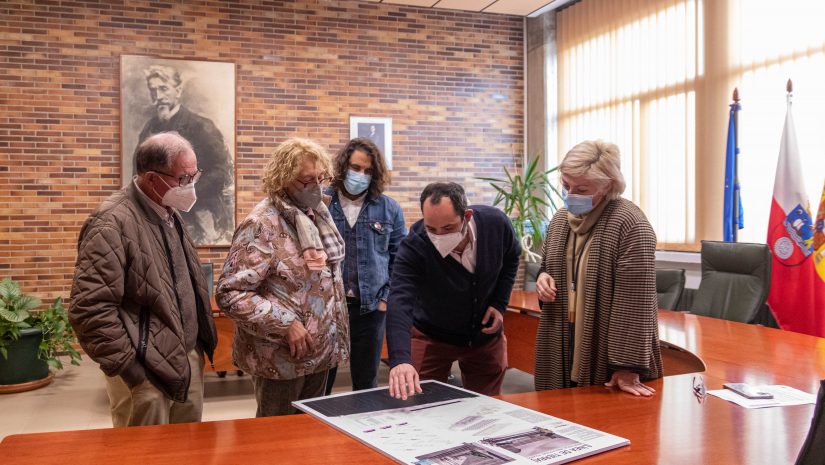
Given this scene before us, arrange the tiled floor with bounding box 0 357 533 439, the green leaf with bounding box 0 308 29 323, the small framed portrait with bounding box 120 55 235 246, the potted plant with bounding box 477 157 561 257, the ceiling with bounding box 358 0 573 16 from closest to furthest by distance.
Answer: the tiled floor with bounding box 0 357 533 439, the green leaf with bounding box 0 308 29 323, the small framed portrait with bounding box 120 55 235 246, the potted plant with bounding box 477 157 561 257, the ceiling with bounding box 358 0 573 16

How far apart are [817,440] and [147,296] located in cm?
179

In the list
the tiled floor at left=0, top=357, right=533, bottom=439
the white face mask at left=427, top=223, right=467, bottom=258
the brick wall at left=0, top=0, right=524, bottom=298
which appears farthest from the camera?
the brick wall at left=0, top=0, right=524, bottom=298

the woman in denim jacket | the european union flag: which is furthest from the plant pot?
the european union flag

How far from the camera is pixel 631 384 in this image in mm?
2074

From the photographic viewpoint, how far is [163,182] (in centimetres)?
226

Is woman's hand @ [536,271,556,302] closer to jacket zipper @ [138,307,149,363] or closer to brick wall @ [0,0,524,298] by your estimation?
jacket zipper @ [138,307,149,363]

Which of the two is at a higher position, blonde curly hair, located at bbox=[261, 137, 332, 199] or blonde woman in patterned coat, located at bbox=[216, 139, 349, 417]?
blonde curly hair, located at bbox=[261, 137, 332, 199]

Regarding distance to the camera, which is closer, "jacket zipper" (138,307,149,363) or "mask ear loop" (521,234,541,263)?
"jacket zipper" (138,307,149,363)

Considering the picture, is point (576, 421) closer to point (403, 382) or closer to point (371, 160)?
point (403, 382)

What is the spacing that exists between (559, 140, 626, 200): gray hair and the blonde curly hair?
874mm

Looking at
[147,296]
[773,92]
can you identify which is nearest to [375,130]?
[773,92]

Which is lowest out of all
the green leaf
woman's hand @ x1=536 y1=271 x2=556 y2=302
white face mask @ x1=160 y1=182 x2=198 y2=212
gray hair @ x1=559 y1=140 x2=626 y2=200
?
the green leaf

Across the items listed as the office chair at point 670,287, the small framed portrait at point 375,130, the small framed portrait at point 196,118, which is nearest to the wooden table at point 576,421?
the office chair at point 670,287

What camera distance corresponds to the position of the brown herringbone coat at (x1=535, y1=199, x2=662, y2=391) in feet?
6.63
